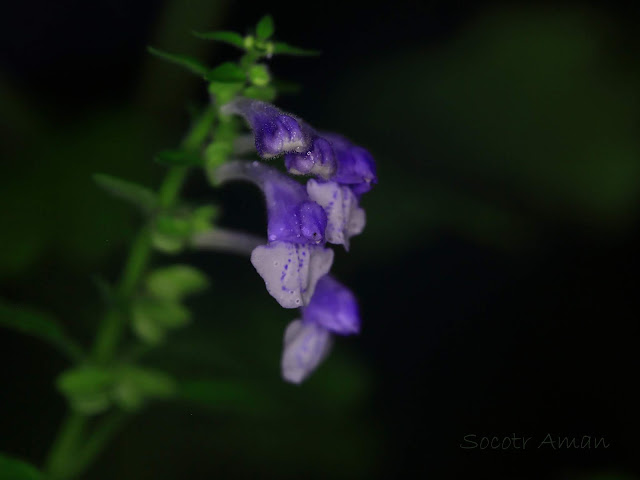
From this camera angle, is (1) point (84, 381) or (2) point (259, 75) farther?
(1) point (84, 381)

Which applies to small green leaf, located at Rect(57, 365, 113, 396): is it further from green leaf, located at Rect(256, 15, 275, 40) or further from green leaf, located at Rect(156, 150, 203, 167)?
green leaf, located at Rect(256, 15, 275, 40)

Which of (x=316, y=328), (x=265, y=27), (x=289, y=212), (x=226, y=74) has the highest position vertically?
(x=265, y=27)

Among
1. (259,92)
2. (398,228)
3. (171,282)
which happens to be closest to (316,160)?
(259,92)

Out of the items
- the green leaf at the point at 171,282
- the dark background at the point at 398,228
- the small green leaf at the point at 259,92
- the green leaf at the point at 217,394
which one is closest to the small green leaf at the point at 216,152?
the small green leaf at the point at 259,92

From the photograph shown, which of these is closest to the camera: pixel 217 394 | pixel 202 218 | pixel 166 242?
pixel 166 242

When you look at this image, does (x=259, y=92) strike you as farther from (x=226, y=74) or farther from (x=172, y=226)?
(x=172, y=226)

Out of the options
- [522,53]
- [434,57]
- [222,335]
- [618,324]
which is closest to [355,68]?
[434,57]

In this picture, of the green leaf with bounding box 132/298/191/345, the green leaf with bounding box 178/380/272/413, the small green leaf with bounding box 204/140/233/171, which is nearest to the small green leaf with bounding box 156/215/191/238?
the small green leaf with bounding box 204/140/233/171
